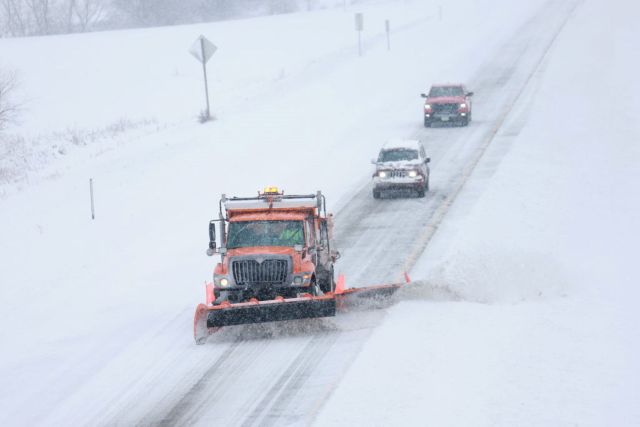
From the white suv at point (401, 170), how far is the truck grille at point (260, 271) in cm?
1142

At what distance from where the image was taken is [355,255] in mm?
20844

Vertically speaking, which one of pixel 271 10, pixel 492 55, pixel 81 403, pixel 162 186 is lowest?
pixel 81 403

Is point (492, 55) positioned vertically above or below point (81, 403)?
above

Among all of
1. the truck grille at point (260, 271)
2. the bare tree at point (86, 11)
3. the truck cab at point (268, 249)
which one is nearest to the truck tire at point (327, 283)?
the truck cab at point (268, 249)

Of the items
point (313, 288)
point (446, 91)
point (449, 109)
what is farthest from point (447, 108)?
point (313, 288)

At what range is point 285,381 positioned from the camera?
43.9 ft

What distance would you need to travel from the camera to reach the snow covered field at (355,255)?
12.8m

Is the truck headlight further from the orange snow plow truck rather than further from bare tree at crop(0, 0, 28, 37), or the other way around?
bare tree at crop(0, 0, 28, 37)

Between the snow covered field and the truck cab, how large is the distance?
2.86ft

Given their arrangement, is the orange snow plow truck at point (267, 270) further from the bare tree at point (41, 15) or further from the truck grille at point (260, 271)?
the bare tree at point (41, 15)

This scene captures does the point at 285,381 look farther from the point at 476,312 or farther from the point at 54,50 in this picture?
the point at 54,50

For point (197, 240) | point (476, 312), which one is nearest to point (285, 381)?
point (476, 312)

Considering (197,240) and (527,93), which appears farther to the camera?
(527,93)

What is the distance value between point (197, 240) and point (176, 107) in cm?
2732
